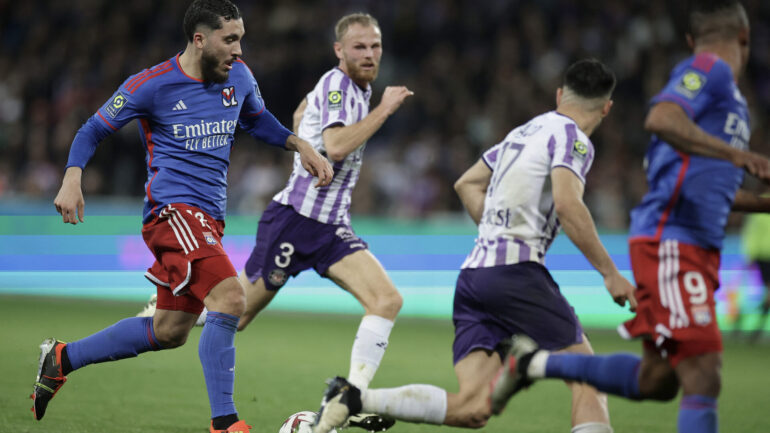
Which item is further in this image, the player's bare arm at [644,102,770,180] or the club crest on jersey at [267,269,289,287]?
the club crest on jersey at [267,269,289,287]

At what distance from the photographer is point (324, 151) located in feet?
21.1

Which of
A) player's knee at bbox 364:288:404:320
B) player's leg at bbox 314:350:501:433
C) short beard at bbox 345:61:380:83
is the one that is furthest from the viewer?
short beard at bbox 345:61:380:83

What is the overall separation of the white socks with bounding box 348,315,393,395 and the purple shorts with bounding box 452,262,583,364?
1002 millimetres

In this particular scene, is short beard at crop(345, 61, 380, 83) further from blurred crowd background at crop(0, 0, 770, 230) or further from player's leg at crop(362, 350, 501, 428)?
blurred crowd background at crop(0, 0, 770, 230)

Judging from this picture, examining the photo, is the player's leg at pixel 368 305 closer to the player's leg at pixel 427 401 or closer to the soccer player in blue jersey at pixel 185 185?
the soccer player in blue jersey at pixel 185 185

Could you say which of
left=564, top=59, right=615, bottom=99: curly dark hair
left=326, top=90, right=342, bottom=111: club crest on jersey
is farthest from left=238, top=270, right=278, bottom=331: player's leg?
left=564, top=59, right=615, bottom=99: curly dark hair

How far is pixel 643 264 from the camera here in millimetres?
4320

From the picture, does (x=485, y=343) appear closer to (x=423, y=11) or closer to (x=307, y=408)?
(x=307, y=408)

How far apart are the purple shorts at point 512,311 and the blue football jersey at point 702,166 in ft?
2.32

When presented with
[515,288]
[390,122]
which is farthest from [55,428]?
[390,122]

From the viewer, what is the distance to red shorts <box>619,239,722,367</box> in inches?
162

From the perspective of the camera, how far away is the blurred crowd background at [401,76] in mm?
15219

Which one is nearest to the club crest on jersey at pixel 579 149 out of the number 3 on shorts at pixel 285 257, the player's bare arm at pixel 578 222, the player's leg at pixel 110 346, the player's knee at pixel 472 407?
the player's bare arm at pixel 578 222

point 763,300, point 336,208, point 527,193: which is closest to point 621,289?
point 527,193
